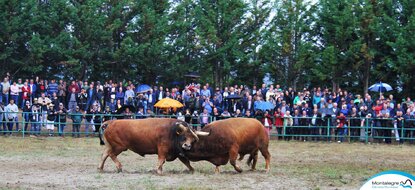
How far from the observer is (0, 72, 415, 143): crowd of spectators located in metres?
29.0

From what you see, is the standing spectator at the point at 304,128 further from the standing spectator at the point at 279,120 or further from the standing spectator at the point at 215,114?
the standing spectator at the point at 215,114

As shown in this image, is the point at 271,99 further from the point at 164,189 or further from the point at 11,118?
the point at 164,189

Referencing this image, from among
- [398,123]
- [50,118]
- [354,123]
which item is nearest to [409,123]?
[398,123]

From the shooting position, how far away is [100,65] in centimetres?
3738

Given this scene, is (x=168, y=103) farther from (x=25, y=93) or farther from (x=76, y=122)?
(x=25, y=93)

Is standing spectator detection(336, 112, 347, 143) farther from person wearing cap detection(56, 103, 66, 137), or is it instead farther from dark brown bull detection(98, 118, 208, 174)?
dark brown bull detection(98, 118, 208, 174)

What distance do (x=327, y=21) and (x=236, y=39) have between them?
439 centimetres

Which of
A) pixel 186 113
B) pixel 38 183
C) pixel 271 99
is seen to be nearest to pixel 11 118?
pixel 186 113

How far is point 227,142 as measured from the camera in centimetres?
1759

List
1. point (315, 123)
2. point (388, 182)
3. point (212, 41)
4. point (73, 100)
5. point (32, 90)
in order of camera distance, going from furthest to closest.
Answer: point (212, 41)
point (32, 90)
point (73, 100)
point (315, 123)
point (388, 182)

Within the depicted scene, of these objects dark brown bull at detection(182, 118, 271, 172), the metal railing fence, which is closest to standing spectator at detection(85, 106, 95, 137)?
the metal railing fence

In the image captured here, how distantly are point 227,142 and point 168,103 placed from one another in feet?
40.8

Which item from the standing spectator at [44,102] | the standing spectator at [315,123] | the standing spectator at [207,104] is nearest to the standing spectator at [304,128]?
the standing spectator at [315,123]

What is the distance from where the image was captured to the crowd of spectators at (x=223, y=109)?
29.0 metres
